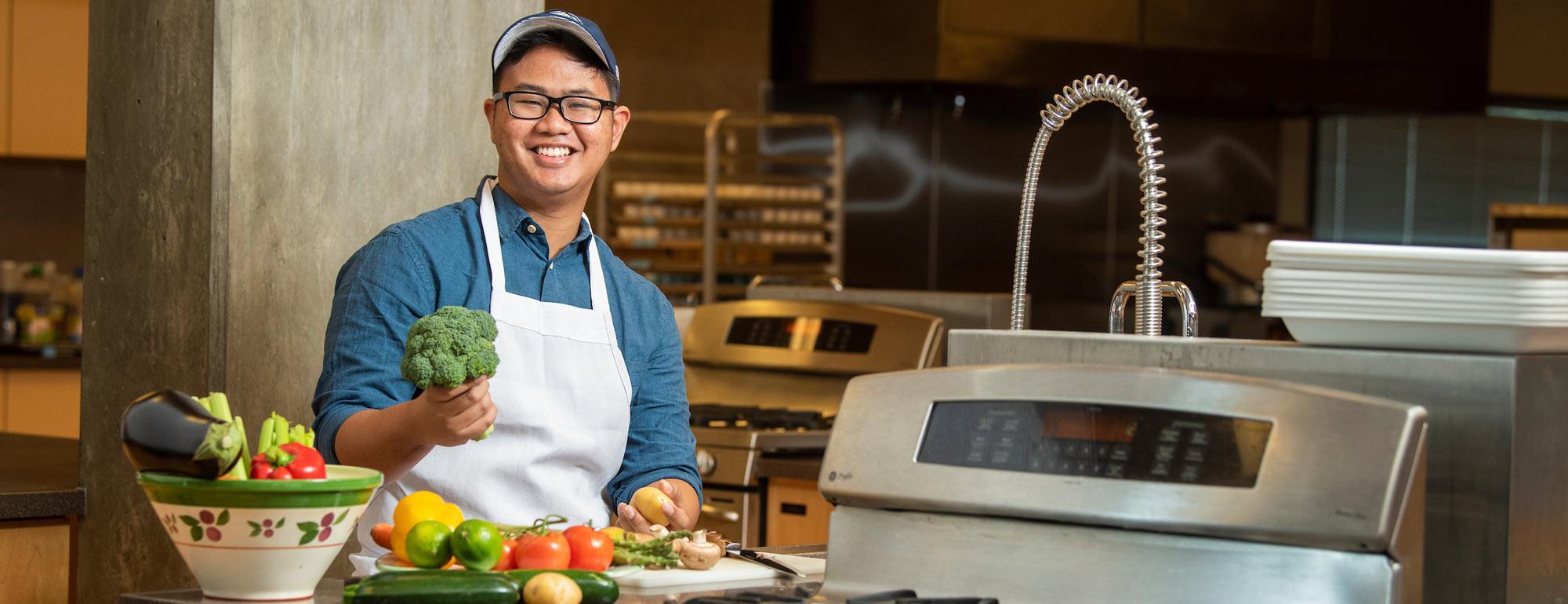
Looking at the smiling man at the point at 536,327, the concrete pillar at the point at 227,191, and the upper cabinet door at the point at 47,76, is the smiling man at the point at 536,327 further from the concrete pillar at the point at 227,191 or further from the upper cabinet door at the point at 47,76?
the upper cabinet door at the point at 47,76

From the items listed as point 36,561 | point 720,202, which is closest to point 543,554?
point 36,561

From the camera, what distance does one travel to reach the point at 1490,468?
1471 mm

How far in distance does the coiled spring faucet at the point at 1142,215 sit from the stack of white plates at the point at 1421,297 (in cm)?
18

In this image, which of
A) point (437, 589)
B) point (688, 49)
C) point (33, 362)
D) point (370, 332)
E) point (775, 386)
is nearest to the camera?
point (437, 589)

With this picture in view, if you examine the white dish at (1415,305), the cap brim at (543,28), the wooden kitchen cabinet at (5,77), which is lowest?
the white dish at (1415,305)

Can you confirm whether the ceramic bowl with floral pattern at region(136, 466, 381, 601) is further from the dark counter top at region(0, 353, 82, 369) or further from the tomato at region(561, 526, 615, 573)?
the dark counter top at region(0, 353, 82, 369)

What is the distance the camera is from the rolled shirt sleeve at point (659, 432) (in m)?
2.45

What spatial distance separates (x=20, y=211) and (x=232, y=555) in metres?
5.84

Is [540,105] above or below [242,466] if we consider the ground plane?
above

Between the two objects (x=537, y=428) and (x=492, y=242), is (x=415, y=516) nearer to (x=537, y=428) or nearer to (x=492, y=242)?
(x=537, y=428)

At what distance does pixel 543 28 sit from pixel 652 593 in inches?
38.1

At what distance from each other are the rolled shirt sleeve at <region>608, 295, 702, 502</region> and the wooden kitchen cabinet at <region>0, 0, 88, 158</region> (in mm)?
4582

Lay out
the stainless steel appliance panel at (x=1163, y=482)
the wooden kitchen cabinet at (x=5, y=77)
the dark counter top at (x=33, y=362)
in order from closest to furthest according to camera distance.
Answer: the stainless steel appliance panel at (x=1163, y=482), the dark counter top at (x=33, y=362), the wooden kitchen cabinet at (x=5, y=77)

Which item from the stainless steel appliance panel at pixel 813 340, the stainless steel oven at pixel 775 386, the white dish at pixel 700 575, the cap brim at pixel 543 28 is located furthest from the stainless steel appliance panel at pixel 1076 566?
the stainless steel appliance panel at pixel 813 340
